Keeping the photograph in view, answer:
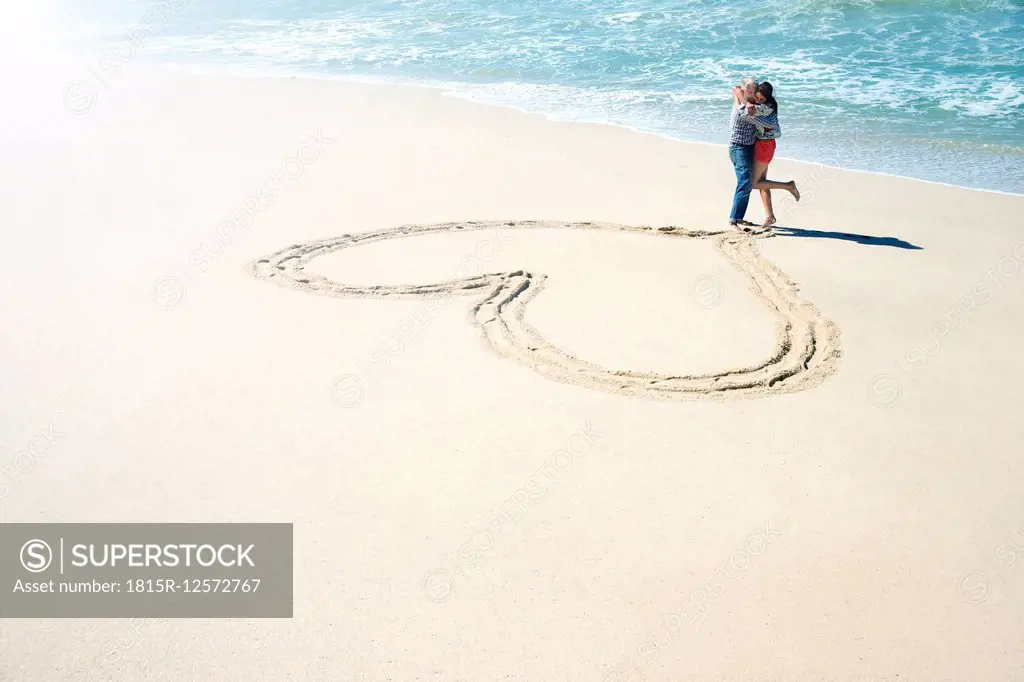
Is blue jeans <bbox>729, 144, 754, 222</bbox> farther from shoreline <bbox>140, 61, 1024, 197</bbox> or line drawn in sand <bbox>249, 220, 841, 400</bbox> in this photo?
shoreline <bbox>140, 61, 1024, 197</bbox>

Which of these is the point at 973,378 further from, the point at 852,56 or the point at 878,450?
the point at 852,56

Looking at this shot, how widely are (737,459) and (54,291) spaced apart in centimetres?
513

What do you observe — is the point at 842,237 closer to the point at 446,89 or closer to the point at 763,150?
the point at 763,150

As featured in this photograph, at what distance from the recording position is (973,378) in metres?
5.33

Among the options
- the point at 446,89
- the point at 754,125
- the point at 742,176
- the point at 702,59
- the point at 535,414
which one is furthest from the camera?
the point at 702,59

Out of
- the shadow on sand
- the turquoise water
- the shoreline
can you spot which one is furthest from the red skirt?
the turquoise water

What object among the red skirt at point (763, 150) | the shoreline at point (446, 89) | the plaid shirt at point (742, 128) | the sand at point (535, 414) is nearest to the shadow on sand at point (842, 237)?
the sand at point (535, 414)

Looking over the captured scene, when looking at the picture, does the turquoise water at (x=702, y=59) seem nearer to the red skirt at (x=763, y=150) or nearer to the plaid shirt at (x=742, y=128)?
the red skirt at (x=763, y=150)

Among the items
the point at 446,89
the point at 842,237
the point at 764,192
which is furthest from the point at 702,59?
the point at 842,237

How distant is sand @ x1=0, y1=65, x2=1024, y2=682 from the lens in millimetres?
3520

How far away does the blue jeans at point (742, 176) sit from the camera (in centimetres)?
780

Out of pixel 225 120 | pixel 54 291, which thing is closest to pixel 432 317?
pixel 54 291

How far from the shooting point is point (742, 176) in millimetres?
7891

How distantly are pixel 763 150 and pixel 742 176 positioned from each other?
0.29 m
